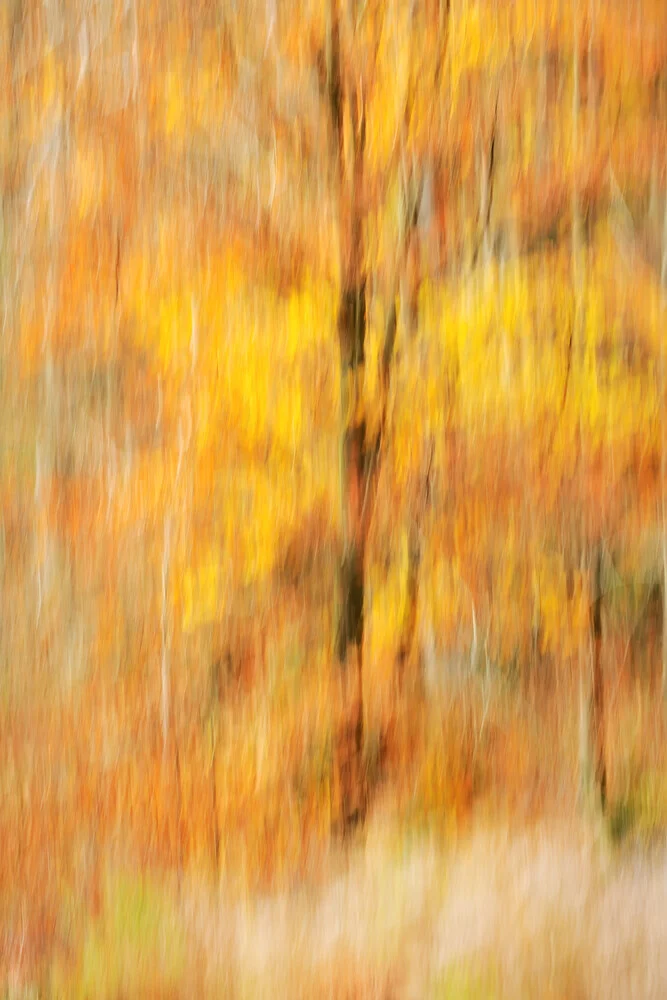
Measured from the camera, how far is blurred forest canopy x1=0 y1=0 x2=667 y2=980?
1.30m

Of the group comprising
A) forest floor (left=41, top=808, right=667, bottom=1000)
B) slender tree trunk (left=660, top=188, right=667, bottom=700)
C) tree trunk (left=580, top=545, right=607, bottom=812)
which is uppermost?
slender tree trunk (left=660, top=188, right=667, bottom=700)

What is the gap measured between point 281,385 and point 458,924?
0.72 meters

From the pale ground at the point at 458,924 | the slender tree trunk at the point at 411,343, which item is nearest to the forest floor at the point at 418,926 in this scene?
the pale ground at the point at 458,924

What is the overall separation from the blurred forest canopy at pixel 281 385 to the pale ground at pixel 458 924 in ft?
0.25

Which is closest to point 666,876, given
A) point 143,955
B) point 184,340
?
point 143,955

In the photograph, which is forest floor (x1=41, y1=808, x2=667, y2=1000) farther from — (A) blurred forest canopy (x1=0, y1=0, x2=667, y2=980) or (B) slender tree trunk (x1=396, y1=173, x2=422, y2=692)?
(B) slender tree trunk (x1=396, y1=173, x2=422, y2=692)

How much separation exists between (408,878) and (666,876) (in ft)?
1.03

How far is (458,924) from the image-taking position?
127 cm

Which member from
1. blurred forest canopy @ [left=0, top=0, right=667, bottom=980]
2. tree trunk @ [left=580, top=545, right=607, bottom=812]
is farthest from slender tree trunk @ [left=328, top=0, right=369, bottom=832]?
tree trunk @ [left=580, top=545, right=607, bottom=812]

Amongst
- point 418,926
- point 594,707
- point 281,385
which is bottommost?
point 418,926

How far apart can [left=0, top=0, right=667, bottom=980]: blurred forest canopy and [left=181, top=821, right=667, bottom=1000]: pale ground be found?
0.25 ft

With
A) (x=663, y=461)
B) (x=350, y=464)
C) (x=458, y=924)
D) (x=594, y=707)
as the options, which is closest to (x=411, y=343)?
(x=350, y=464)

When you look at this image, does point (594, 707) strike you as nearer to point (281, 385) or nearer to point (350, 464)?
point (350, 464)

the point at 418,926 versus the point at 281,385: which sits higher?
the point at 281,385
